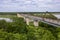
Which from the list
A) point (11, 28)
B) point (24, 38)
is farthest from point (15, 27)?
point (24, 38)

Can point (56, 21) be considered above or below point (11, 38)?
above

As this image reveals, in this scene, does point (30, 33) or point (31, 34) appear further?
point (30, 33)

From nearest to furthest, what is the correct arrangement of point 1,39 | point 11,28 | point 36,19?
point 1,39 < point 36,19 < point 11,28

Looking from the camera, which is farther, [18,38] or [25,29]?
[25,29]

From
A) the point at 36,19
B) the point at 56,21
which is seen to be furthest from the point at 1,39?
the point at 36,19

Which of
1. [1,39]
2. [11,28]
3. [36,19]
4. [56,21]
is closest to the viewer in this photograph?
[1,39]

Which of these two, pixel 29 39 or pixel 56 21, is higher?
pixel 56 21

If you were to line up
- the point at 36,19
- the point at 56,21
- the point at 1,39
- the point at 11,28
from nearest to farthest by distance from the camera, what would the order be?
the point at 1,39
the point at 56,21
the point at 36,19
the point at 11,28

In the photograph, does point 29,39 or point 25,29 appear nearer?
point 29,39

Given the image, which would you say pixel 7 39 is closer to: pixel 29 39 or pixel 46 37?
pixel 29 39
